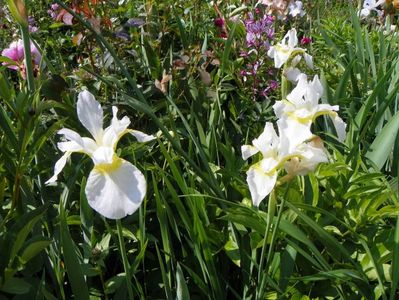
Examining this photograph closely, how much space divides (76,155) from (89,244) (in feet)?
1.09

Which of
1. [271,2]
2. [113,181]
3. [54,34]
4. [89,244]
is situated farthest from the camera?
[54,34]

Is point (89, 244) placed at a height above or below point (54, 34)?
below

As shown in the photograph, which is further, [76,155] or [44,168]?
[76,155]

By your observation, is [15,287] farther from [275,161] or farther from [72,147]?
[275,161]

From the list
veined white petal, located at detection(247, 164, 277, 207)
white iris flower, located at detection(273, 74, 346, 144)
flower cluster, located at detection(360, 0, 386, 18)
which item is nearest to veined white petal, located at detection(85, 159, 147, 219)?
veined white petal, located at detection(247, 164, 277, 207)

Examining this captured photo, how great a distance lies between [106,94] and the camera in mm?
1854

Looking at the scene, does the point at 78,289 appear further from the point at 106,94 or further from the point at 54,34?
the point at 54,34

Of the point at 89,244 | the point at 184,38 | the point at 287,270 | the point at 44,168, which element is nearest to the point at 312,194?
the point at 287,270

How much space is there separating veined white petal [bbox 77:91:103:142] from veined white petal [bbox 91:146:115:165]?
0.06 m

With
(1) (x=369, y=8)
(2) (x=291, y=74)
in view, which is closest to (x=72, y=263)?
(2) (x=291, y=74)

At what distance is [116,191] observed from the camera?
788 millimetres

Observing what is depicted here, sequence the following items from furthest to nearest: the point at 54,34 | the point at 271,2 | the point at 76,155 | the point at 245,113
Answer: the point at 54,34
the point at 271,2
the point at 245,113
the point at 76,155

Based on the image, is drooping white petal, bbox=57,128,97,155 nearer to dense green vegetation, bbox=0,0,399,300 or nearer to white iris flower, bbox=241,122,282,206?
dense green vegetation, bbox=0,0,399,300

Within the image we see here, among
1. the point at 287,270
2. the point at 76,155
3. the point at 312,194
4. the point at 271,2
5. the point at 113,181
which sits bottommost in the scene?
the point at 287,270
